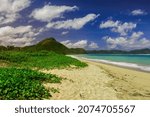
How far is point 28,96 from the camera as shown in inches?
468

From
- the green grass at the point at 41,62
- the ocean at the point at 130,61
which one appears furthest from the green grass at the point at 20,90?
the ocean at the point at 130,61

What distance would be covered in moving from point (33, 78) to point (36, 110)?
495cm

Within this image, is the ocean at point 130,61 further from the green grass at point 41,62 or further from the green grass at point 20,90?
the green grass at point 20,90

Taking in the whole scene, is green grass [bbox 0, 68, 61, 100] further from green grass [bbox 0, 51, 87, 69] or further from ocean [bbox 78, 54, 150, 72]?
ocean [bbox 78, 54, 150, 72]

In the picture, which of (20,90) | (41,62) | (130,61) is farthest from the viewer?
(130,61)

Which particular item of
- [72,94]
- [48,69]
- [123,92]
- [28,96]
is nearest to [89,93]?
[72,94]

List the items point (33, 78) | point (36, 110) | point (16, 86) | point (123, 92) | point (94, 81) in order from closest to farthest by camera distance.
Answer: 1. point (36, 110)
2. point (16, 86)
3. point (123, 92)
4. point (33, 78)
5. point (94, 81)

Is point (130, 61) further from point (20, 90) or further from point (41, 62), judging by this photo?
point (20, 90)

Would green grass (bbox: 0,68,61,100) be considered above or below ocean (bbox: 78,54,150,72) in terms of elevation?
above

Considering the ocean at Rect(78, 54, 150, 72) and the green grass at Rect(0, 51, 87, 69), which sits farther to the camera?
the ocean at Rect(78, 54, 150, 72)

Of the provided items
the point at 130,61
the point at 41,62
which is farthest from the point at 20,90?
the point at 130,61

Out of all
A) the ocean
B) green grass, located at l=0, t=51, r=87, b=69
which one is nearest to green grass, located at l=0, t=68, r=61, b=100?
green grass, located at l=0, t=51, r=87, b=69

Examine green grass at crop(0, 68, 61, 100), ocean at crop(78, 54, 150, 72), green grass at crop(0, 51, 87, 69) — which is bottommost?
ocean at crop(78, 54, 150, 72)

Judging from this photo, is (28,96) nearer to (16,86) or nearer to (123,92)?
(16,86)
